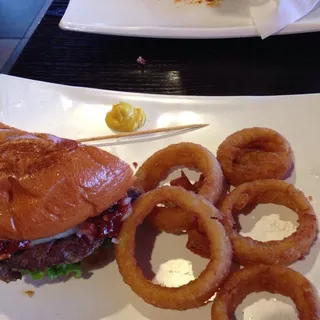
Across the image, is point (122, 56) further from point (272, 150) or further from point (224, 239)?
point (224, 239)

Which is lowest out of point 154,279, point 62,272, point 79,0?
point 154,279

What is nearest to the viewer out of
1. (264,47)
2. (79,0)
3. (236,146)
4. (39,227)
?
(39,227)

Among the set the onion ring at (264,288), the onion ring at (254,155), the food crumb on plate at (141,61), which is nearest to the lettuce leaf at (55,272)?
the onion ring at (264,288)

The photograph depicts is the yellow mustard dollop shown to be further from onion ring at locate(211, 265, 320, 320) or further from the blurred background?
the blurred background

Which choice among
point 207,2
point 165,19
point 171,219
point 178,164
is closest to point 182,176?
point 178,164

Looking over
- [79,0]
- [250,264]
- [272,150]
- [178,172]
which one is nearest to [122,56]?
[79,0]

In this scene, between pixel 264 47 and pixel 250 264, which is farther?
pixel 264 47
